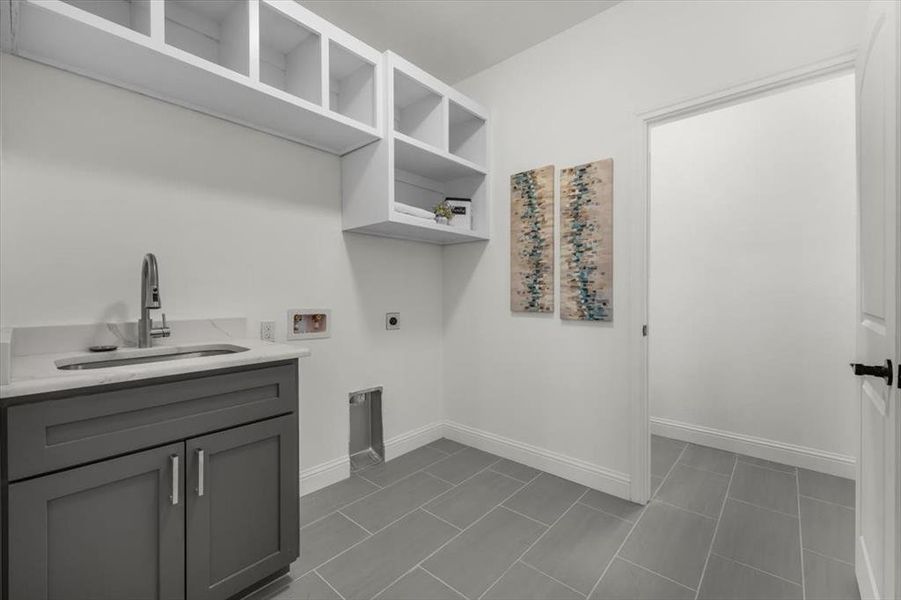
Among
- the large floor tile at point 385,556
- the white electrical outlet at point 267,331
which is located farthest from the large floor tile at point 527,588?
the white electrical outlet at point 267,331

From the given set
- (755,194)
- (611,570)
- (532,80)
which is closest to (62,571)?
(611,570)

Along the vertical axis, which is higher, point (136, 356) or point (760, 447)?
point (136, 356)

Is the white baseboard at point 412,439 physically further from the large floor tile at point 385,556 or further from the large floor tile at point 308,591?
the large floor tile at point 308,591

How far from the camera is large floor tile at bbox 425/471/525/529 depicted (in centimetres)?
199

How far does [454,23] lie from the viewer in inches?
90.2

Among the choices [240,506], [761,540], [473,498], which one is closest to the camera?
[240,506]

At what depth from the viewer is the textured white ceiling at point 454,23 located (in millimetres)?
2131

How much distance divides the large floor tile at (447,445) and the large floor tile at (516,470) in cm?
36

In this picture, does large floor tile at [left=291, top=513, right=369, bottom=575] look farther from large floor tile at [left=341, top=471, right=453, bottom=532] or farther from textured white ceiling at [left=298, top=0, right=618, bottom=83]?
textured white ceiling at [left=298, top=0, right=618, bottom=83]

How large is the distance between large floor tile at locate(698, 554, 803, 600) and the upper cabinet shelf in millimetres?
2524

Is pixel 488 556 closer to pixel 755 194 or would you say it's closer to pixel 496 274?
pixel 496 274

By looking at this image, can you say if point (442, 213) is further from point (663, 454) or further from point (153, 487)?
point (663, 454)

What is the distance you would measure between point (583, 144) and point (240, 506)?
2.48 m

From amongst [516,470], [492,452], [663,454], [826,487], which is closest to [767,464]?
[826,487]
